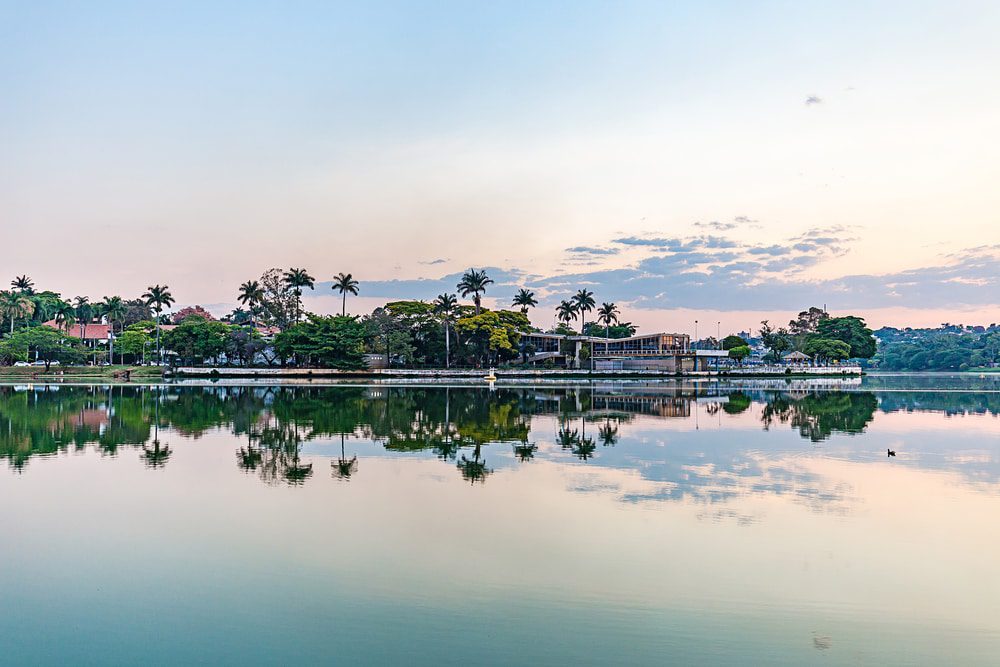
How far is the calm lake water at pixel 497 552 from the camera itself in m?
8.04

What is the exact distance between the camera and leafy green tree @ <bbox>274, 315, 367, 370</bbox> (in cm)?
8069

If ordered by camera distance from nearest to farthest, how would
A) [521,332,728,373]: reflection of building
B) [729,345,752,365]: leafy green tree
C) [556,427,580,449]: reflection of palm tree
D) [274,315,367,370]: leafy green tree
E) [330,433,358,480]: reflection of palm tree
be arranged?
1. [330,433,358,480]: reflection of palm tree
2. [556,427,580,449]: reflection of palm tree
3. [274,315,367,370]: leafy green tree
4. [521,332,728,373]: reflection of building
5. [729,345,752,365]: leafy green tree

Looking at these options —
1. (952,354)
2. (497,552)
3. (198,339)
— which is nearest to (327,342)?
(198,339)

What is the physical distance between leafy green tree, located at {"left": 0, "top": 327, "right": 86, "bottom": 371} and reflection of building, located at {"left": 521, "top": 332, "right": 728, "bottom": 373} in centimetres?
5355

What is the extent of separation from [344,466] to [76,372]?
70.7 meters

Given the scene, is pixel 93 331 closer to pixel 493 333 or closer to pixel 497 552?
pixel 493 333

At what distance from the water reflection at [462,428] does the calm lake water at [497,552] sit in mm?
241

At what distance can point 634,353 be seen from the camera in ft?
349

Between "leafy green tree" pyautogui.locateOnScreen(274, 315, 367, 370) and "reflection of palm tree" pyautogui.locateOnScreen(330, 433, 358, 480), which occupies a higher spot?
→ "leafy green tree" pyautogui.locateOnScreen(274, 315, 367, 370)

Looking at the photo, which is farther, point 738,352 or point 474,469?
point 738,352

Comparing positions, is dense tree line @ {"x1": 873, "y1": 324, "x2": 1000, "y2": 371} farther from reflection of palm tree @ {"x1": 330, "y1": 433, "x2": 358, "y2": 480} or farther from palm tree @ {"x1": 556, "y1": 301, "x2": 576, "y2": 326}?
reflection of palm tree @ {"x1": 330, "y1": 433, "x2": 358, "y2": 480}

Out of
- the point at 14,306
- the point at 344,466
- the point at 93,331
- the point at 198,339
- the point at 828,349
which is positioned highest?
the point at 14,306

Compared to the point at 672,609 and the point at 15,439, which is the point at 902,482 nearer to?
the point at 672,609

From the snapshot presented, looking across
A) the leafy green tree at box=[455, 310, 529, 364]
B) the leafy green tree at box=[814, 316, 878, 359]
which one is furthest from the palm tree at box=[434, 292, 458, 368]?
the leafy green tree at box=[814, 316, 878, 359]
